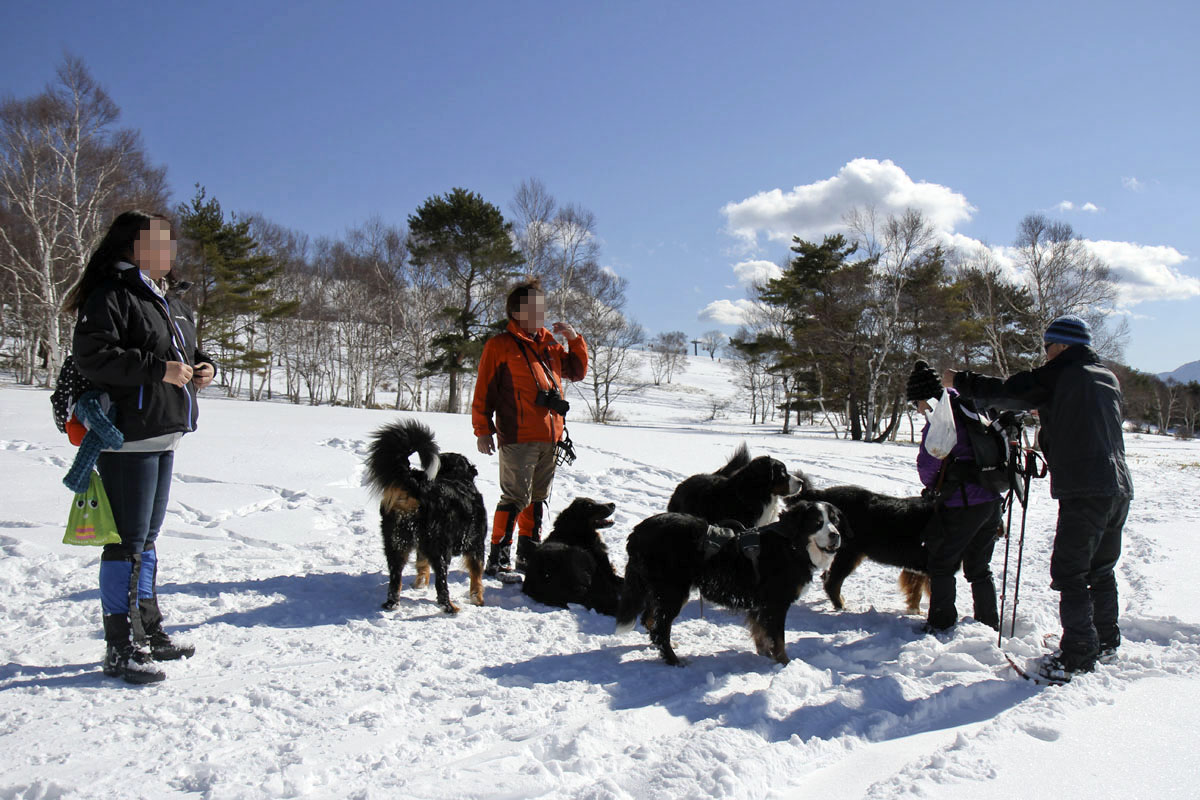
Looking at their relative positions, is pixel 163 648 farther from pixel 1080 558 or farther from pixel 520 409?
pixel 1080 558

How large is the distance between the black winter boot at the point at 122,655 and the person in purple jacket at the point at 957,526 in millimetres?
3992

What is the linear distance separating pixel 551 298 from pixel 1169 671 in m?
22.6

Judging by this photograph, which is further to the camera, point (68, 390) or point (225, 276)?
point (225, 276)

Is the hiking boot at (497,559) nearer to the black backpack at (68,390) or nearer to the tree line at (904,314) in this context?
the black backpack at (68,390)

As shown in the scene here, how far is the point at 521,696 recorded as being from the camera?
269 centimetres

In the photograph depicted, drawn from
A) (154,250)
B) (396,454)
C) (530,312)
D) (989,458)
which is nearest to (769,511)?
(989,458)

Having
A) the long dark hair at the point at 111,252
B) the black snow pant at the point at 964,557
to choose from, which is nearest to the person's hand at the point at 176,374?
the long dark hair at the point at 111,252

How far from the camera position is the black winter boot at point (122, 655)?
2.61 m

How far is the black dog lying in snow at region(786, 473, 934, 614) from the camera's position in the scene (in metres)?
4.00

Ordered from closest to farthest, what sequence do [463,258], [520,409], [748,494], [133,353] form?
1. [133,353]
2. [520,409]
3. [748,494]
4. [463,258]

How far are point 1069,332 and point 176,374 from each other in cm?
427

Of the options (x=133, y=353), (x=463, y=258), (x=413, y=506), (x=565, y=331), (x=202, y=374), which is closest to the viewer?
(x=133, y=353)

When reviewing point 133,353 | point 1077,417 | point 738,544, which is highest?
point 133,353

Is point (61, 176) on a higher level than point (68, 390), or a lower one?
higher
